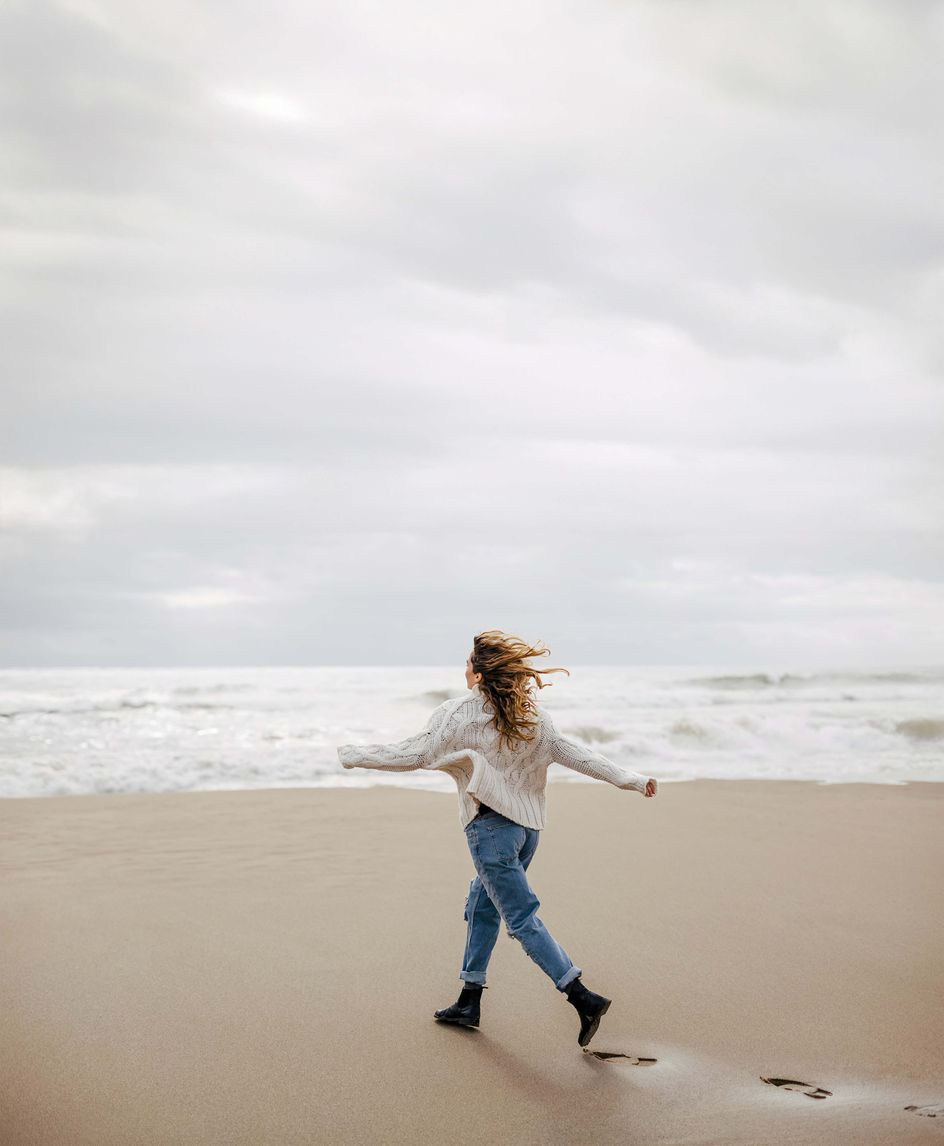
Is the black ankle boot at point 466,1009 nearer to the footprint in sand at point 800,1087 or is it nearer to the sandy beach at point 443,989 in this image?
the sandy beach at point 443,989

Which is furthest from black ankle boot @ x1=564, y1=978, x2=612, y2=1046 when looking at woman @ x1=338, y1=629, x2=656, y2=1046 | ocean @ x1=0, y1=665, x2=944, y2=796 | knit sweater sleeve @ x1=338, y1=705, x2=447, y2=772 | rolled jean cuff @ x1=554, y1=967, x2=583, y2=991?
ocean @ x1=0, y1=665, x2=944, y2=796

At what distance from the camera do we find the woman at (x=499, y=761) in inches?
178

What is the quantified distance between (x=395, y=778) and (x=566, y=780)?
7.96 feet

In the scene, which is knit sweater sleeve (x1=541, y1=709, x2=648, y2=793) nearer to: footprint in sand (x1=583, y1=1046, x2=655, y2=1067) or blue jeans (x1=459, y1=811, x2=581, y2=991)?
blue jeans (x1=459, y1=811, x2=581, y2=991)

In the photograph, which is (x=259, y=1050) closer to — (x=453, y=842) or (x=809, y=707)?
(x=453, y=842)

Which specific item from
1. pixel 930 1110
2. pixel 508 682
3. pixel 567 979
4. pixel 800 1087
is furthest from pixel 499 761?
pixel 930 1110

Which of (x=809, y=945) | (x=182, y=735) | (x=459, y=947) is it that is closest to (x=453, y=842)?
(x=459, y=947)

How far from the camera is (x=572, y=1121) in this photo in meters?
3.80

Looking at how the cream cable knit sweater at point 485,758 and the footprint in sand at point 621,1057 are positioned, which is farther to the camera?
the cream cable knit sweater at point 485,758

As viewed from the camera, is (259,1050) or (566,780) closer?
(259,1050)

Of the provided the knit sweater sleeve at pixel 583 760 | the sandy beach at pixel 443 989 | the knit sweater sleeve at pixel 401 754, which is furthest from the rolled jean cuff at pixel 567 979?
the knit sweater sleeve at pixel 401 754

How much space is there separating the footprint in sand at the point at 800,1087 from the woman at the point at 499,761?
849 mm

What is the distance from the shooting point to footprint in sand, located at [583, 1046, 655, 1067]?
441 cm

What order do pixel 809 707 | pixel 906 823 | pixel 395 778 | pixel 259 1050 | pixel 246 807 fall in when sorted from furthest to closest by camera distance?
pixel 809 707, pixel 395 778, pixel 246 807, pixel 906 823, pixel 259 1050
